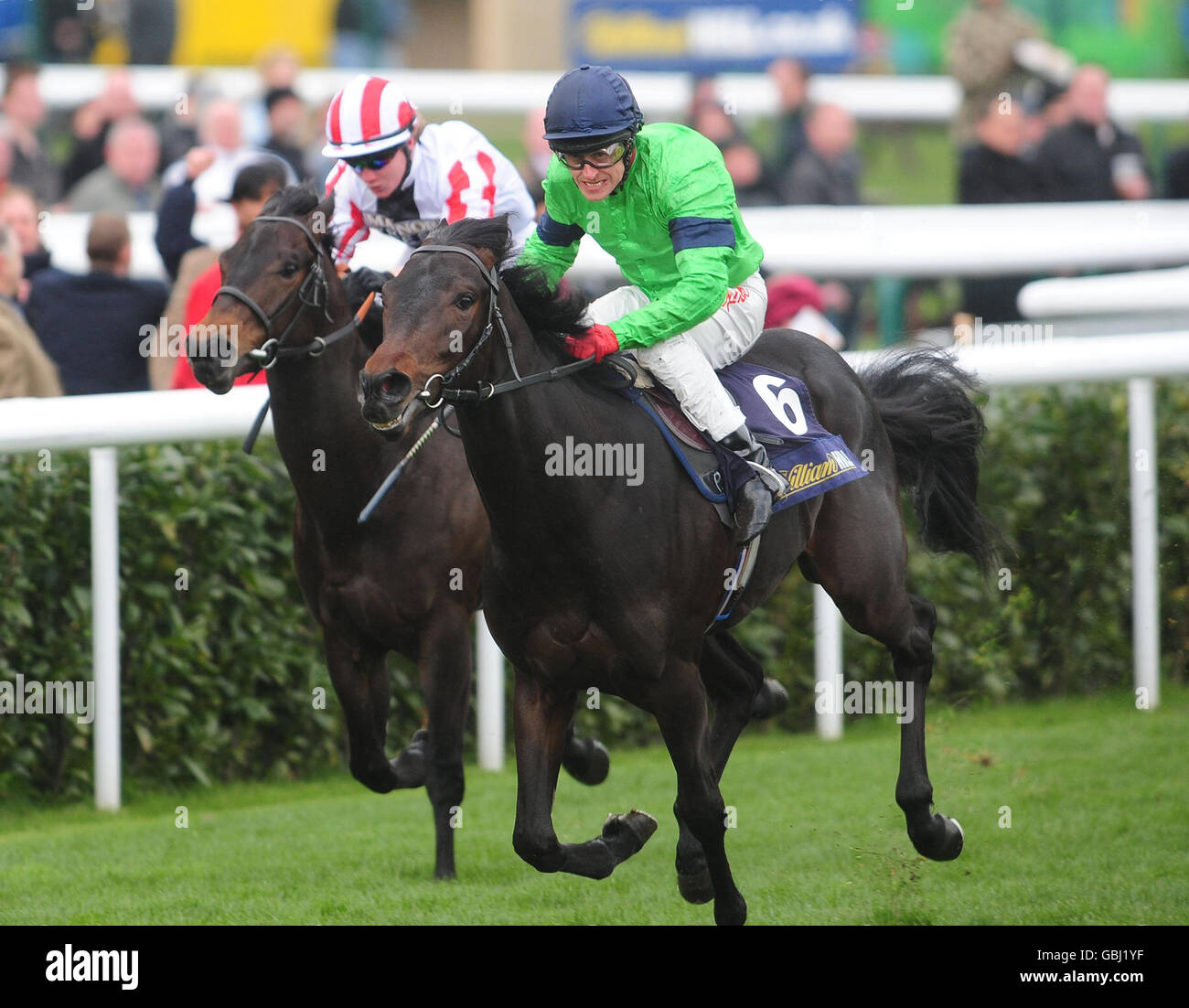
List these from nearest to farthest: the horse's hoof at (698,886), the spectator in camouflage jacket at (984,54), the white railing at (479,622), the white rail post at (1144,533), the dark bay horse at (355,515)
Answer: the horse's hoof at (698,886) < the dark bay horse at (355,515) < the white railing at (479,622) < the white rail post at (1144,533) < the spectator in camouflage jacket at (984,54)

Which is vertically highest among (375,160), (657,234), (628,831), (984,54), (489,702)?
(984,54)

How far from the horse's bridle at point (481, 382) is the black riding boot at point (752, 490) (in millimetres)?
550

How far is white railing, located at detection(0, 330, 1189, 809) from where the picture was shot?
602cm

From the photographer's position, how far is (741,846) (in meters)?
5.80

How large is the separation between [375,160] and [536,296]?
4.57 ft

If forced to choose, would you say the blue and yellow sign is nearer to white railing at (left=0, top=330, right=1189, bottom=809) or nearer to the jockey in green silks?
white railing at (left=0, top=330, right=1189, bottom=809)

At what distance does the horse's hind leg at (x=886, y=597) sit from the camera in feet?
16.6

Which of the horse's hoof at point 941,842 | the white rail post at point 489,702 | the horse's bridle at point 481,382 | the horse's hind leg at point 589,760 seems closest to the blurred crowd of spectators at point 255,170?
the white rail post at point 489,702

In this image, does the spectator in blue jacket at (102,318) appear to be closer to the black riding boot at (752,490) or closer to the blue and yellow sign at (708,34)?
the black riding boot at (752,490)

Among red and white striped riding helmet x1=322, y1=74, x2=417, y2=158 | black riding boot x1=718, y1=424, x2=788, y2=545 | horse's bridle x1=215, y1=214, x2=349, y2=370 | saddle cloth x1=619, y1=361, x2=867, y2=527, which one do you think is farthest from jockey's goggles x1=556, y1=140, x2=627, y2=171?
red and white striped riding helmet x1=322, y1=74, x2=417, y2=158

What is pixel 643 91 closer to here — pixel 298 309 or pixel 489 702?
pixel 489 702

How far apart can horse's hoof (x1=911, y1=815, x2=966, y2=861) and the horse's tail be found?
91cm

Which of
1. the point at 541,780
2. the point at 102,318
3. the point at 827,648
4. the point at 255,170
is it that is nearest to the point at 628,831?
the point at 541,780

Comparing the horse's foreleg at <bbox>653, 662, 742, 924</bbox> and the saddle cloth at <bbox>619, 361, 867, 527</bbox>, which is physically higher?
the saddle cloth at <bbox>619, 361, 867, 527</bbox>
